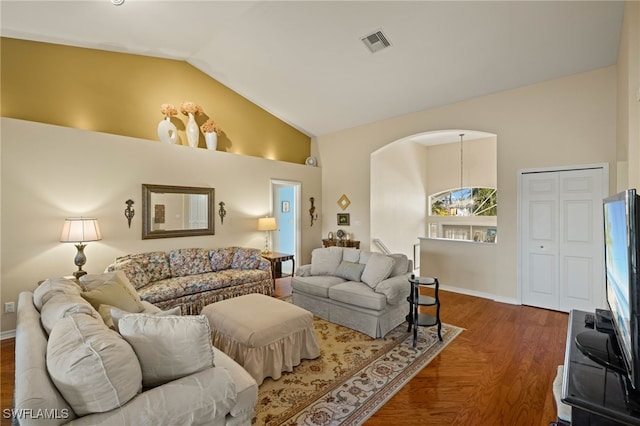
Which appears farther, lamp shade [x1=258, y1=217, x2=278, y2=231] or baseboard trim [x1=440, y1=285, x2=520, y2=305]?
lamp shade [x1=258, y1=217, x2=278, y2=231]

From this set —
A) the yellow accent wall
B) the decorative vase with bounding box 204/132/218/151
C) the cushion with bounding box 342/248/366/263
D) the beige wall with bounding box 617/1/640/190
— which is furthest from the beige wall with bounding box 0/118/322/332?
the beige wall with bounding box 617/1/640/190

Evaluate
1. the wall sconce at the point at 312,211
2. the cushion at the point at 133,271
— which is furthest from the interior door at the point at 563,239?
the cushion at the point at 133,271

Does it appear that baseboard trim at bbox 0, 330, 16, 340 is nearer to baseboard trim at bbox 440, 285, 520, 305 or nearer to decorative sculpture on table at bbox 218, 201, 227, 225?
decorative sculpture on table at bbox 218, 201, 227, 225

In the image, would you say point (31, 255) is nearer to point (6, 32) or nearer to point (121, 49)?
point (6, 32)

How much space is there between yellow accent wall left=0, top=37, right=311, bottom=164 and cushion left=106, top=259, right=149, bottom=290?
1.98 meters

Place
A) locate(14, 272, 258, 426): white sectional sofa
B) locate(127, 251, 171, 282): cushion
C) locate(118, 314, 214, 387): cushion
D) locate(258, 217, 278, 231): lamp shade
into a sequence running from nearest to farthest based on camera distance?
locate(14, 272, 258, 426): white sectional sofa
locate(118, 314, 214, 387): cushion
locate(127, 251, 171, 282): cushion
locate(258, 217, 278, 231): lamp shade

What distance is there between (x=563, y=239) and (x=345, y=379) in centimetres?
367

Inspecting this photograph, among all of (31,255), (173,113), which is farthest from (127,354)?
(173,113)

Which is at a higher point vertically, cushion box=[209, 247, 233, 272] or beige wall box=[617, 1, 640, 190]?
beige wall box=[617, 1, 640, 190]

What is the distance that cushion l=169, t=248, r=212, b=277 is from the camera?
4298 millimetres

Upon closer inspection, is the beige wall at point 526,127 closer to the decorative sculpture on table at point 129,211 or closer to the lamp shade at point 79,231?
the decorative sculpture on table at point 129,211

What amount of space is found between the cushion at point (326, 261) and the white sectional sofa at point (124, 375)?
2.52 meters

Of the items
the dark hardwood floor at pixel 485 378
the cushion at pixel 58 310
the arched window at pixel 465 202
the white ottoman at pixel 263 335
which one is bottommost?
the dark hardwood floor at pixel 485 378

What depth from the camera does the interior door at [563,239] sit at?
3838mm
